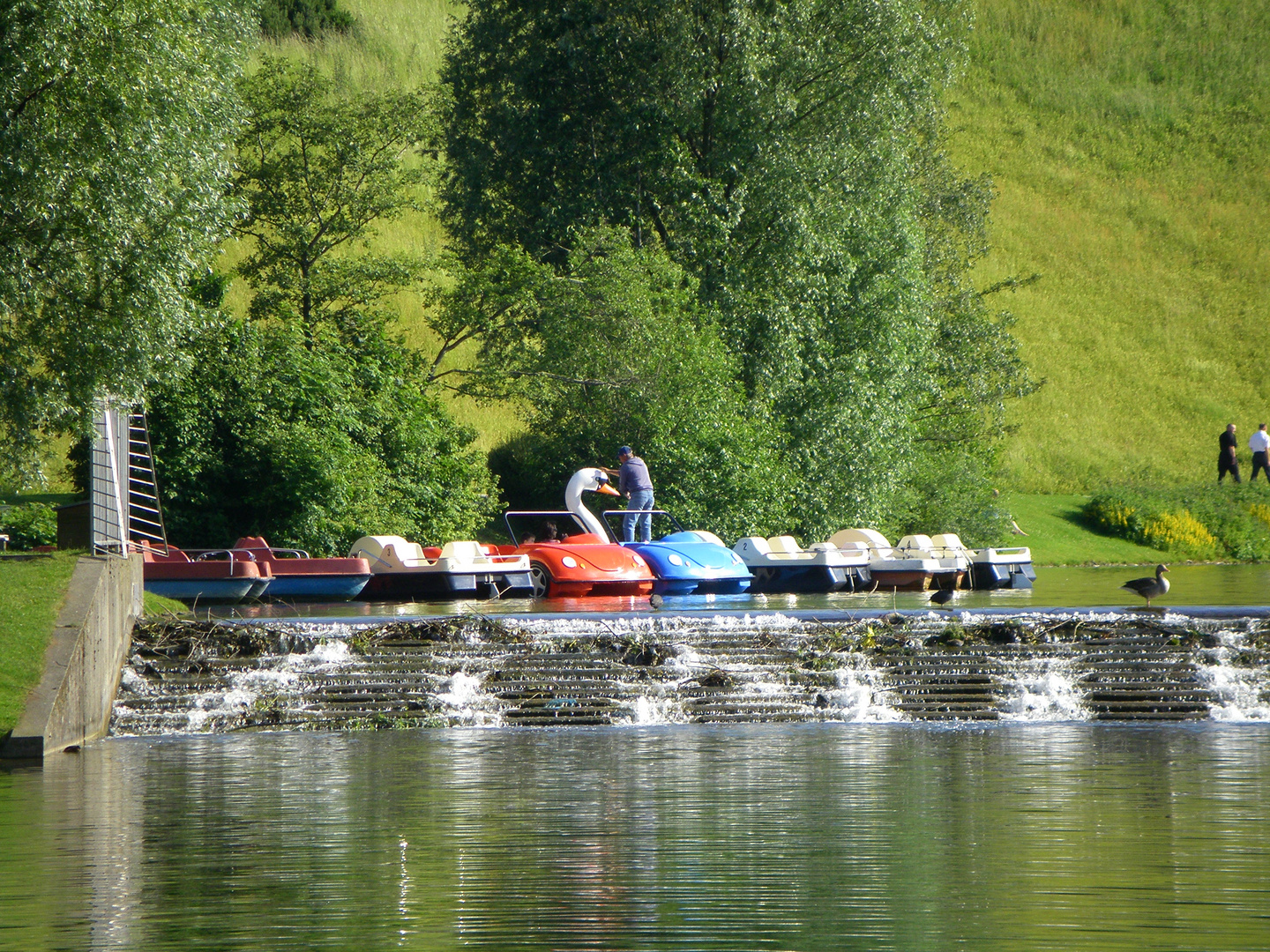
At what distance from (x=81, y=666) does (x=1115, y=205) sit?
73.2 m

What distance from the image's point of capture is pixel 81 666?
1312cm

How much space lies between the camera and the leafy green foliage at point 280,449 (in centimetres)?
2719

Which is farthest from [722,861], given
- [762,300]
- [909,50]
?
[909,50]

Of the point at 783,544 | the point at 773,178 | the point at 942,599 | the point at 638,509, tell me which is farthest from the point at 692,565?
the point at 773,178

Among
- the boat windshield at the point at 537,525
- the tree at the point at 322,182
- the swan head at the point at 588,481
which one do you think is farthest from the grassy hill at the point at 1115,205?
the swan head at the point at 588,481

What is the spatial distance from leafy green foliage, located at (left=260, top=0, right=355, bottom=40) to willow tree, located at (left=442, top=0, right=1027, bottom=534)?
4240 cm

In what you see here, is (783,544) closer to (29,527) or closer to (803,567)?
(803,567)

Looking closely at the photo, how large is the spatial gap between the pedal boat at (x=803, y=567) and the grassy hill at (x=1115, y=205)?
22.5 m

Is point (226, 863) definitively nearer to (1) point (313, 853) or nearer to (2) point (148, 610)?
(1) point (313, 853)

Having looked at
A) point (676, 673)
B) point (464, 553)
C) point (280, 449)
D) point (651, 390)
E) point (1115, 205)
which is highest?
point (1115, 205)

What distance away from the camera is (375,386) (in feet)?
100

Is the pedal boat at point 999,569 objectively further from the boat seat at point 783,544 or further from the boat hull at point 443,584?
the boat hull at point 443,584

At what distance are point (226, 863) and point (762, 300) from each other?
88.4 feet

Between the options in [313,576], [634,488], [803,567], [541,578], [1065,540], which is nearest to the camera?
[313,576]
